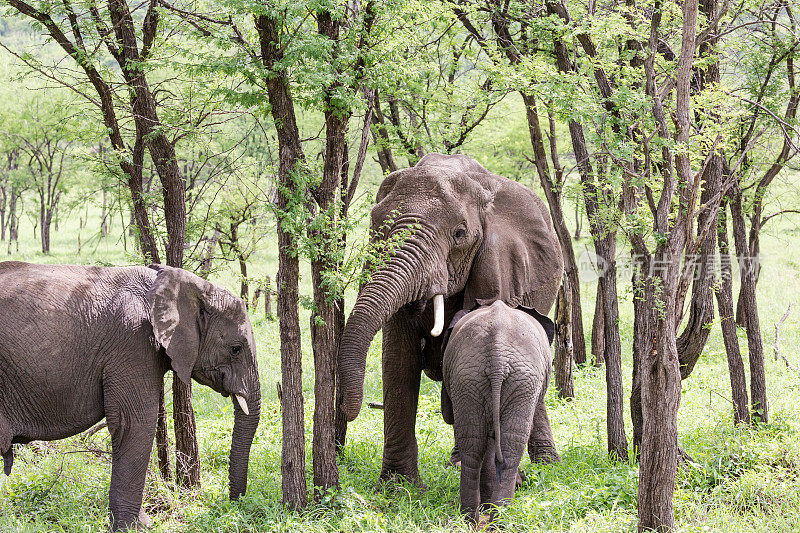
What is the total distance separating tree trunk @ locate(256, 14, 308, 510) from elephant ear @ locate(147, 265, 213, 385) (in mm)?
979

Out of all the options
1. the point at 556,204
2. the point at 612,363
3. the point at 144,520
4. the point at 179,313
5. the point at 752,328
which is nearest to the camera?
the point at 144,520

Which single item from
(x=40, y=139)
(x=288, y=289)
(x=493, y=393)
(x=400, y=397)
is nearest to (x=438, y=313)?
(x=400, y=397)

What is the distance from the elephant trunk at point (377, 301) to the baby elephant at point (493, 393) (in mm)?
763

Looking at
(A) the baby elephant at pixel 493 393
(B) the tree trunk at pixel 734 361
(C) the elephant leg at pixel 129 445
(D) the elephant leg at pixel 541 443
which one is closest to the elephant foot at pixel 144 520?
(C) the elephant leg at pixel 129 445

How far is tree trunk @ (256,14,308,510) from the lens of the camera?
7230 mm

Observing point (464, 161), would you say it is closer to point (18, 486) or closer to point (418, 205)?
point (418, 205)

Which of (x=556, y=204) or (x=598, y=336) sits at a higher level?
(x=556, y=204)

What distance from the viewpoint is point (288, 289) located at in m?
7.34

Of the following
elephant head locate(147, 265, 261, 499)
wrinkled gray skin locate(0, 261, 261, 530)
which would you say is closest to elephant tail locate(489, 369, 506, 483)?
elephant head locate(147, 265, 261, 499)

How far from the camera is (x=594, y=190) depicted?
1103 centimetres

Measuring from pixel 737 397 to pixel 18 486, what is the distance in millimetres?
8743

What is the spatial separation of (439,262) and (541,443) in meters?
2.67

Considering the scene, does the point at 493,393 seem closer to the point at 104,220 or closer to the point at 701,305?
the point at 701,305

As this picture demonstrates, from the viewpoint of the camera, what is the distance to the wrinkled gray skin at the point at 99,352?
7.05 meters
